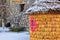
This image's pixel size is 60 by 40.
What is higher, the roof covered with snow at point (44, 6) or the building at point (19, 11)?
the roof covered with snow at point (44, 6)

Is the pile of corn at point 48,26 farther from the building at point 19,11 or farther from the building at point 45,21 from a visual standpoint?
the building at point 19,11

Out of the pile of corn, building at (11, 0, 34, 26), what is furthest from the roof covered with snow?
building at (11, 0, 34, 26)

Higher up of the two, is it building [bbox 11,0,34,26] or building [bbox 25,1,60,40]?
building [bbox 25,1,60,40]

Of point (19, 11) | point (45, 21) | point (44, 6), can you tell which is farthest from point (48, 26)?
A: point (19, 11)

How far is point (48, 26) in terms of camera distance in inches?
234

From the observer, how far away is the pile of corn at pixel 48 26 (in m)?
5.89

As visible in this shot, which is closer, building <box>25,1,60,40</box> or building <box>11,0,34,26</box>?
building <box>25,1,60,40</box>

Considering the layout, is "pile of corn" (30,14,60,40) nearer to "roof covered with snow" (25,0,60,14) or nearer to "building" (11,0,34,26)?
"roof covered with snow" (25,0,60,14)

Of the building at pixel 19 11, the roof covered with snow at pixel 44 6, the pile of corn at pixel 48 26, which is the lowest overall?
the building at pixel 19 11

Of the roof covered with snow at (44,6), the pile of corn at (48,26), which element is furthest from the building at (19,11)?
the pile of corn at (48,26)

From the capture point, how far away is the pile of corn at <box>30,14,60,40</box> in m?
5.89

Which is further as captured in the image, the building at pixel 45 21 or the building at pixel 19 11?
the building at pixel 19 11

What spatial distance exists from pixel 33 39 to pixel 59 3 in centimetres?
111

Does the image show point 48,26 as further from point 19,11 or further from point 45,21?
point 19,11
